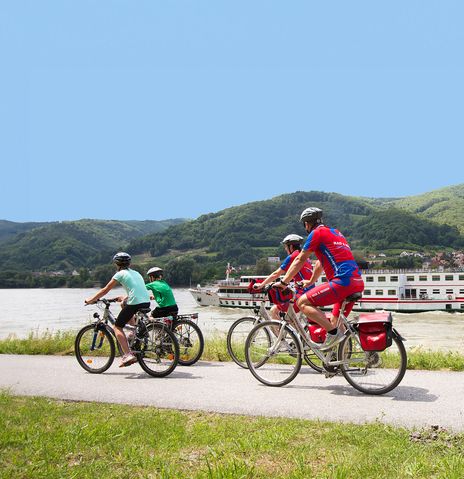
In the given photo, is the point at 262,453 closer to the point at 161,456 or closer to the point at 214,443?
the point at 214,443

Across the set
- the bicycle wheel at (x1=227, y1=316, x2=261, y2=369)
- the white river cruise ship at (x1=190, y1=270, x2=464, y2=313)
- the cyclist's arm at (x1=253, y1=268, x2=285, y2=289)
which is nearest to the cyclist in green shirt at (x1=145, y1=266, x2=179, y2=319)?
the bicycle wheel at (x1=227, y1=316, x2=261, y2=369)

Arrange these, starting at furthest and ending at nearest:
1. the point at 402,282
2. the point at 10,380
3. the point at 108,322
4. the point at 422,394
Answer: the point at 402,282, the point at 108,322, the point at 10,380, the point at 422,394

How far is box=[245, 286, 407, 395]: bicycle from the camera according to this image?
18.3 ft

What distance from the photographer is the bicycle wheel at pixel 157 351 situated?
7.21 metres

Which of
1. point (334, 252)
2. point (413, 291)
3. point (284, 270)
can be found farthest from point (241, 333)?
point (413, 291)

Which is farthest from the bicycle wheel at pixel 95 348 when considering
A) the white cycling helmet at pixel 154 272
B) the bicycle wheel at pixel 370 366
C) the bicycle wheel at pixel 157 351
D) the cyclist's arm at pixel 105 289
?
the bicycle wheel at pixel 370 366

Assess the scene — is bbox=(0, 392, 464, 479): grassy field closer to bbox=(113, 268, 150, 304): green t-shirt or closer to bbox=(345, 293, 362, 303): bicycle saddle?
bbox=(345, 293, 362, 303): bicycle saddle

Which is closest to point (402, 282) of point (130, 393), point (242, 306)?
point (242, 306)

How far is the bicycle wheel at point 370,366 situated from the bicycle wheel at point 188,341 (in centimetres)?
307

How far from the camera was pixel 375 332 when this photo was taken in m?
5.60

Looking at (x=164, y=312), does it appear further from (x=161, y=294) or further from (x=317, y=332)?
(x=317, y=332)

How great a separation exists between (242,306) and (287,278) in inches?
2452

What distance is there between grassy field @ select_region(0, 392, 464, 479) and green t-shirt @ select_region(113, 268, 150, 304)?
2680 millimetres

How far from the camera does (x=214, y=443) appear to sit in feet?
13.1
